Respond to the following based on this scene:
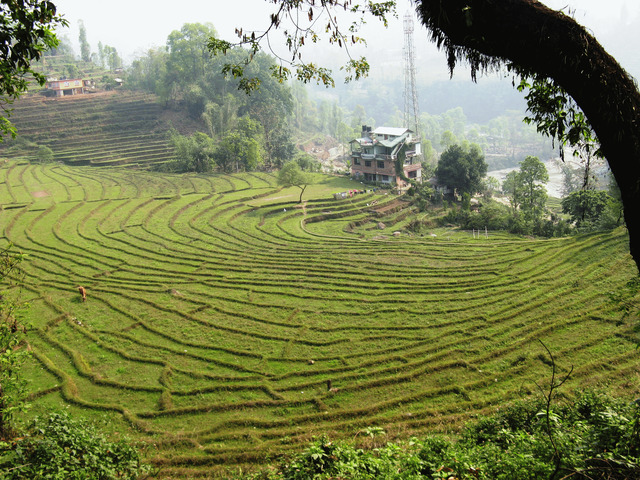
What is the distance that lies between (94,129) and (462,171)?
52521 mm

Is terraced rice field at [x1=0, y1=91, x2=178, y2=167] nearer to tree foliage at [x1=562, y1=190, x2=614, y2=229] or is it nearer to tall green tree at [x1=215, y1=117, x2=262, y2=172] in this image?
tall green tree at [x1=215, y1=117, x2=262, y2=172]

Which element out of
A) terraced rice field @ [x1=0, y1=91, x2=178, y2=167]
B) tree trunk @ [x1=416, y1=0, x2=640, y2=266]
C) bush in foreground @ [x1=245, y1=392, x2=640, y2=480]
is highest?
terraced rice field @ [x1=0, y1=91, x2=178, y2=167]

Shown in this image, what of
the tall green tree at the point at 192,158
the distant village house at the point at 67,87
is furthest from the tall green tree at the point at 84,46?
the tall green tree at the point at 192,158

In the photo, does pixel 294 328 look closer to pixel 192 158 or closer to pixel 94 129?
pixel 192 158

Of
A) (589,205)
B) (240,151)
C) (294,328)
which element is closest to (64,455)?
(294,328)

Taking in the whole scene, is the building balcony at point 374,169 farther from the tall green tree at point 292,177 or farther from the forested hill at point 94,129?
the forested hill at point 94,129

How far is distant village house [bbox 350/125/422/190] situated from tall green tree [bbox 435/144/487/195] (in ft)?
17.8

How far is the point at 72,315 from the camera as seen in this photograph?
20.5 m

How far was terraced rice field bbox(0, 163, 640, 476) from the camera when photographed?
512 inches

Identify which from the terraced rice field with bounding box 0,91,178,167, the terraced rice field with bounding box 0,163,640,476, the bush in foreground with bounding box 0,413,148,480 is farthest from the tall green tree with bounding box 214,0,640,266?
the terraced rice field with bounding box 0,91,178,167

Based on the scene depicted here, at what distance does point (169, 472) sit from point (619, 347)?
13829 mm

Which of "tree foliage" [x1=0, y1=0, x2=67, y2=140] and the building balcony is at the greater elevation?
"tree foliage" [x1=0, y1=0, x2=67, y2=140]

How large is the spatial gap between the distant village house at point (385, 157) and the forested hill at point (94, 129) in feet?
86.4

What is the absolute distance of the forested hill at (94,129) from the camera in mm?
59031
